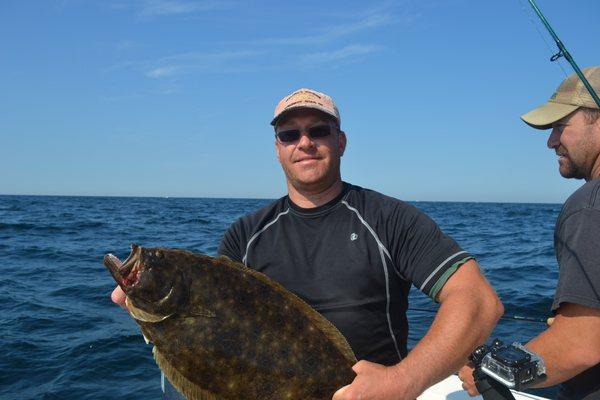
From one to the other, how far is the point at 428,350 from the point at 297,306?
66 cm

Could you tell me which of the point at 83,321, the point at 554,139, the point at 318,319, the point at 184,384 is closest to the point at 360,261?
the point at 318,319

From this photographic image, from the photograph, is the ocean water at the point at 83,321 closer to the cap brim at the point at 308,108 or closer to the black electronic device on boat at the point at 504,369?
the black electronic device on boat at the point at 504,369

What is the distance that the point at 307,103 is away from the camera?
314 centimetres

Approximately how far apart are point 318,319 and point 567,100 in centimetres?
200

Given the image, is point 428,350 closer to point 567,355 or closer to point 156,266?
point 567,355

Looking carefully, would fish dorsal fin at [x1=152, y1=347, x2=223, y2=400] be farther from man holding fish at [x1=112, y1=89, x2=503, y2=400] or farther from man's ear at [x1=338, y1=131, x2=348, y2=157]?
man's ear at [x1=338, y1=131, x2=348, y2=157]

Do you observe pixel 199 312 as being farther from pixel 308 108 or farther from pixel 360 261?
pixel 308 108

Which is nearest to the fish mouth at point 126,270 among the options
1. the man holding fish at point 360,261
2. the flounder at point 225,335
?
the flounder at point 225,335

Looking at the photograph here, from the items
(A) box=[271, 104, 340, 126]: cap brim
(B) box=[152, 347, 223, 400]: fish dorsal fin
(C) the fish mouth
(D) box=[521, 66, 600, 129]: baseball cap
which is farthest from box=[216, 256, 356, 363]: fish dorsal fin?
(D) box=[521, 66, 600, 129]: baseball cap

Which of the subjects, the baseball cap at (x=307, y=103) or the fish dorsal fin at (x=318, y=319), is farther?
the baseball cap at (x=307, y=103)

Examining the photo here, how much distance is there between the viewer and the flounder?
2.42m

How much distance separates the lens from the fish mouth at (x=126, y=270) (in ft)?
8.09

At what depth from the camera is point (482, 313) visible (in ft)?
8.01

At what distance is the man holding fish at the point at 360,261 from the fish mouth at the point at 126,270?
0.92 ft
